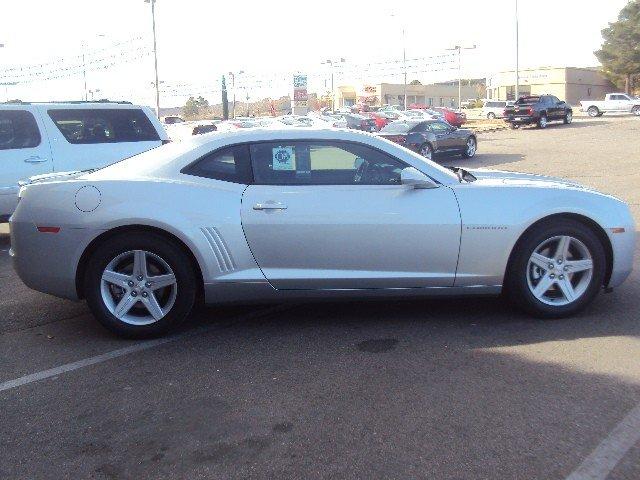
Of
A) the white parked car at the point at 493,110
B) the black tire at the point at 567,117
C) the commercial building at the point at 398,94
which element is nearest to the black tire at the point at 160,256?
the black tire at the point at 567,117

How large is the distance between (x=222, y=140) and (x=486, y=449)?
2.98m

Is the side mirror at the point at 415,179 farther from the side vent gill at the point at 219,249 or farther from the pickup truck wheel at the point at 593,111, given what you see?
the pickup truck wheel at the point at 593,111

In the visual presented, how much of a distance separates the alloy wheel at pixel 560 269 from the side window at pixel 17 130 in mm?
6494

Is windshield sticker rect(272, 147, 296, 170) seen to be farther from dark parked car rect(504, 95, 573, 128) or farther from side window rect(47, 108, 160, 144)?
dark parked car rect(504, 95, 573, 128)

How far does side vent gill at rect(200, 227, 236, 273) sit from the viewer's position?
4883mm

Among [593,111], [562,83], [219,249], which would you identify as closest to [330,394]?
[219,249]

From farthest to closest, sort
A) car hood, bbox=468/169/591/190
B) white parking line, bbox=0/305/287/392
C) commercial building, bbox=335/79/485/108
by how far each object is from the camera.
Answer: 1. commercial building, bbox=335/79/485/108
2. car hood, bbox=468/169/591/190
3. white parking line, bbox=0/305/287/392

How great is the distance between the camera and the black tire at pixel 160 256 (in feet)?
16.1

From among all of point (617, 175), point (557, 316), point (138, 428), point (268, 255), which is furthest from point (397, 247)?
point (617, 175)

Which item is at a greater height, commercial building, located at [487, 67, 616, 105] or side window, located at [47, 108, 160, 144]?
commercial building, located at [487, 67, 616, 105]

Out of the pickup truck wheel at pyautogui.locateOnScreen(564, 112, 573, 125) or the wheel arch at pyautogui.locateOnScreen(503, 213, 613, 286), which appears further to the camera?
the pickup truck wheel at pyautogui.locateOnScreen(564, 112, 573, 125)

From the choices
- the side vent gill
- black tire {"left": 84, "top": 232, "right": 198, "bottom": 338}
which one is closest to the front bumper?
black tire {"left": 84, "top": 232, "right": 198, "bottom": 338}

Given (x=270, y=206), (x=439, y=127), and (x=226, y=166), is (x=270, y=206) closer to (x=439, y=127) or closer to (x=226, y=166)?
(x=226, y=166)

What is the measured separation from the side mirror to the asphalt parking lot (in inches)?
40.8
